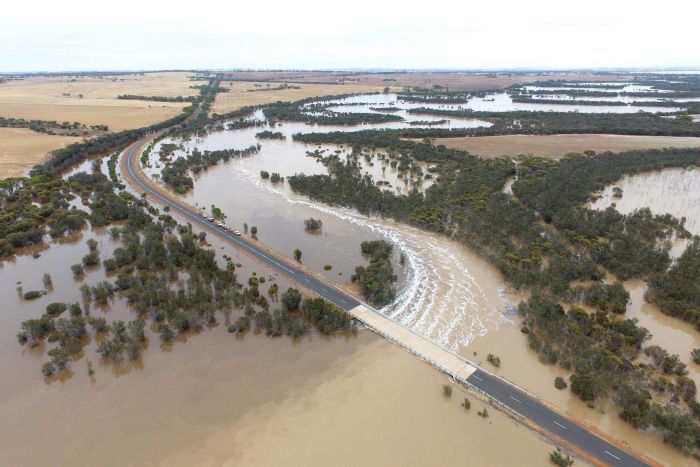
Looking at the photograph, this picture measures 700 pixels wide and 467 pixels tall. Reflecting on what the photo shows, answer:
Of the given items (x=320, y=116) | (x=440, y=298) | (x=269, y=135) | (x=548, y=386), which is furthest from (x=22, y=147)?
(x=548, y=386)

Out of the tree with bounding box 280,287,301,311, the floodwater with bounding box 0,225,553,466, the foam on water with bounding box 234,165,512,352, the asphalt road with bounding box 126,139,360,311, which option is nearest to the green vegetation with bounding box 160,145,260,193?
the asphalt road with bounding box 126,139,360,311

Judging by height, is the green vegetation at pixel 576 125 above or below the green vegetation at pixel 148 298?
above

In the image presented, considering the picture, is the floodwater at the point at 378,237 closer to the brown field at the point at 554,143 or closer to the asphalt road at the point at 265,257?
the asphalt road at the point at 265,257

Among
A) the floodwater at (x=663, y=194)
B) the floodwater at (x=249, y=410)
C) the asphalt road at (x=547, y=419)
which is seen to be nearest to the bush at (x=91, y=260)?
the floodwater at (x=249, y=410)

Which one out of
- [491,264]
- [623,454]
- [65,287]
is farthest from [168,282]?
[623,454]

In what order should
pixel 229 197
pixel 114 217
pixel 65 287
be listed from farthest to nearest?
pixel 229 197 → pixel 114 217 → pixel 65 287

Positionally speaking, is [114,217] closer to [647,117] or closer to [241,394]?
[241,394]
